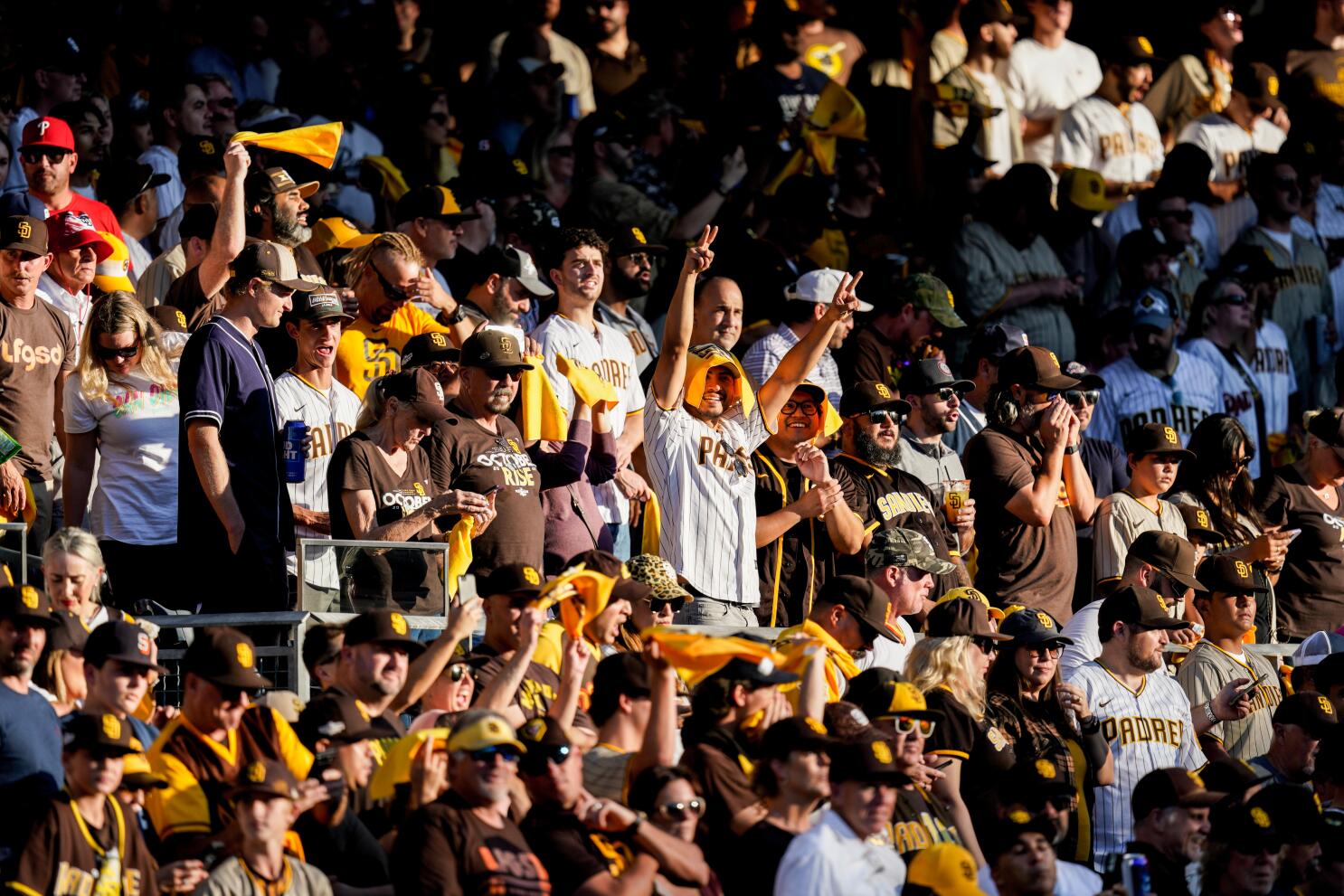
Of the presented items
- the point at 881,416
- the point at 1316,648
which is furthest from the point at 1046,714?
the point at 1316,648

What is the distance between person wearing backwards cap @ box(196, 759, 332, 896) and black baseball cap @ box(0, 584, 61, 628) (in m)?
0.92

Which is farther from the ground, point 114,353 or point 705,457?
point 114,353

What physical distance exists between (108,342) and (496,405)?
1601 millimetres

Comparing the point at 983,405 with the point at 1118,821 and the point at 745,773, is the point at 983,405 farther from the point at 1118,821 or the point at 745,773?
the point at 745,773

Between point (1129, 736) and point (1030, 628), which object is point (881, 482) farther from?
point (1129, 736)

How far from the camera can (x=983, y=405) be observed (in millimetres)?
13164

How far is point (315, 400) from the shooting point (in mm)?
10445

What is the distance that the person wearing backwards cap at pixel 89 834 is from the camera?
7.11 meters

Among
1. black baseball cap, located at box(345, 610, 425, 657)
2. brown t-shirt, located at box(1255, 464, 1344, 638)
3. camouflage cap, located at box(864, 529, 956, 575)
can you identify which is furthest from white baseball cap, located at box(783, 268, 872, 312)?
black baseball cap, located at box(345, 610, 425, 657)

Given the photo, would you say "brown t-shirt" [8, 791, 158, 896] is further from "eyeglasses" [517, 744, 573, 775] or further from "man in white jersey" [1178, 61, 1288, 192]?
"man in white jersey" [1178, 61, 1288, 192]

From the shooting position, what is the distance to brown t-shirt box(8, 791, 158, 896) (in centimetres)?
709

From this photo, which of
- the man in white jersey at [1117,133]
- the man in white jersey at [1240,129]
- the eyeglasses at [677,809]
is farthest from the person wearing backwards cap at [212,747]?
the man in white jersey at [1240,129]

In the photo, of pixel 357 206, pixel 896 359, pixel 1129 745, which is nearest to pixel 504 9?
pixel 357 206

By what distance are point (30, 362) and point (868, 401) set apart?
387 centimetres
